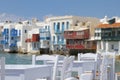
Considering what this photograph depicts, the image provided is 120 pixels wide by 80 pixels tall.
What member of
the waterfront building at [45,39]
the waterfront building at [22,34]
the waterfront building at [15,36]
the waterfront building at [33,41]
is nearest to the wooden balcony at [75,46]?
the waterfront building at [45,39]

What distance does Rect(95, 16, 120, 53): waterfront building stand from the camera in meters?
57.2

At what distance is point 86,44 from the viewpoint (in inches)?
2494

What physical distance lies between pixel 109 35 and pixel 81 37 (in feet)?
22.8

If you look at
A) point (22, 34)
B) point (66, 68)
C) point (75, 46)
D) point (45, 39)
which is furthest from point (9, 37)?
point (66, 68)

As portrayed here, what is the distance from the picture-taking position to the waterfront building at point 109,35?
5722 centimetres

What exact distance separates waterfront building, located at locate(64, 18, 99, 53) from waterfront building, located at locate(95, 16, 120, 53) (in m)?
1.87

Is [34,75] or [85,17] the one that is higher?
[85,17]

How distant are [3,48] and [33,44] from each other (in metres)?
10.7

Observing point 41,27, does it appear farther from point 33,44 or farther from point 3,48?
point 3,48

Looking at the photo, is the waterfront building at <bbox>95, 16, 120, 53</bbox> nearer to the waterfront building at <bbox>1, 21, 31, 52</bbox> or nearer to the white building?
the white building

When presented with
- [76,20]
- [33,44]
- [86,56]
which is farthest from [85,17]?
[86,56]

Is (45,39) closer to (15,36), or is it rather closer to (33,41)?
(33,41)

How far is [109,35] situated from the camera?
58.6 metres

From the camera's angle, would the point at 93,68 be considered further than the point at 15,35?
No
